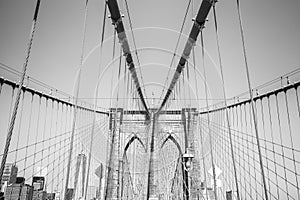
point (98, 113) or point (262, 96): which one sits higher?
point (98, 113)

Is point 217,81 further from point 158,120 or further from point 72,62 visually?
point 158,120

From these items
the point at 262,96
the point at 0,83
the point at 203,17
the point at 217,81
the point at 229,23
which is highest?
the point at 229,23

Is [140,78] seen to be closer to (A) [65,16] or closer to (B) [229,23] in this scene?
(B) [229,23]

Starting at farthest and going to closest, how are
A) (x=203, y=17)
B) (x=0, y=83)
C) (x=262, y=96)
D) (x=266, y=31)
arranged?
(x=266, y=31)
(x=262, y=96)
(x=203, y=17)
(x=0, y=83)

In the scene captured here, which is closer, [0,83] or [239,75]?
[0,83]

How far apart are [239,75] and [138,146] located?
24.7 ft

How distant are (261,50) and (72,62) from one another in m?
5.12

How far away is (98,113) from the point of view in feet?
40.8

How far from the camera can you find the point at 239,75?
25.4 feet

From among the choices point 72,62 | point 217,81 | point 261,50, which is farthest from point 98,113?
point 261,50

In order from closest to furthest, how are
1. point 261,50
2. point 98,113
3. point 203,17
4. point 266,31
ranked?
1. point 203,17
2. point 266,31
3. point 261,50
4. point 98,113

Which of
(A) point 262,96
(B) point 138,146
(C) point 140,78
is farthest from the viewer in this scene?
(B) point 138,146

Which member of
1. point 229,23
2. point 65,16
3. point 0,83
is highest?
point 229,23

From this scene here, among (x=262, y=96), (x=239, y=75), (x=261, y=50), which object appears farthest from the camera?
(x=239, y=75)
